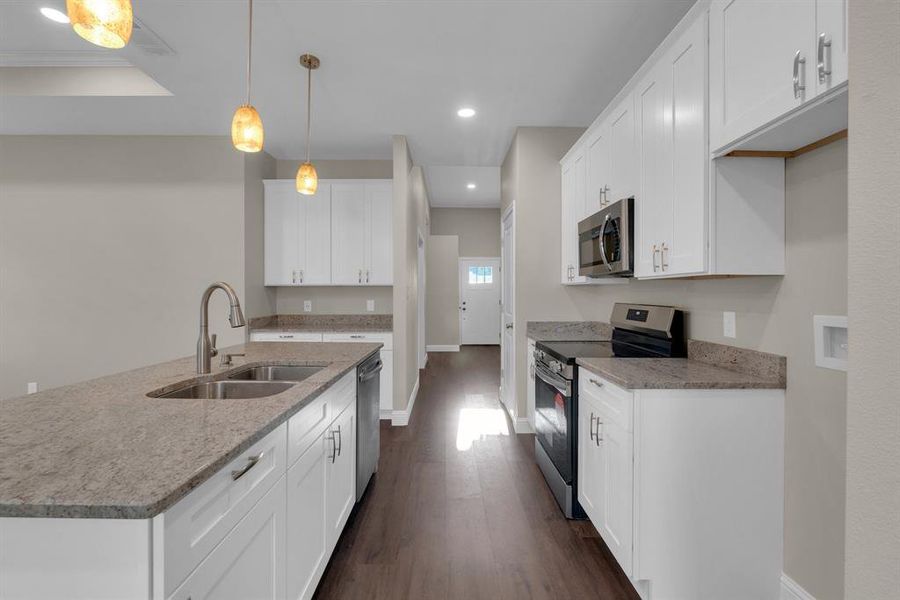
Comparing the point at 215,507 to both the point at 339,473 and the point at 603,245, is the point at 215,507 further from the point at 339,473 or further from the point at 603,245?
the point at 603,245

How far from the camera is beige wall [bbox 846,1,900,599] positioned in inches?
21.8

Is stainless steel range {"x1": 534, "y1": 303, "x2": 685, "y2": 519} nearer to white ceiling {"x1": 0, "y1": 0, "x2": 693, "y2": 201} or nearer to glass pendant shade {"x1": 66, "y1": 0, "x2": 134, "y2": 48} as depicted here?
white ceiling {"x1": 0, "y1": 0, "x2": 693, "y2": 201}

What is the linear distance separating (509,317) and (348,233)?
6.30 feet

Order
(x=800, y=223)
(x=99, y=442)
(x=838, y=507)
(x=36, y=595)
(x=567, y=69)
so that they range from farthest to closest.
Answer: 1. (x=567, y=69)
2. (x=800, y=223)
3. (x=838, y=507)
4. (x=99, y=442)
5. (x=36, y=595)

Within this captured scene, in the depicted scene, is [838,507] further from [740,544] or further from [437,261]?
[437,261]

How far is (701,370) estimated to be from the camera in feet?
6.16

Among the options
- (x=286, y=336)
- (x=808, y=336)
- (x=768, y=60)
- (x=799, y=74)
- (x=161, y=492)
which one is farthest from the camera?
(x=286, y=336)

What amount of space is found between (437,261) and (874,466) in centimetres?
813

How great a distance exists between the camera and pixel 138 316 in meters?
4.02

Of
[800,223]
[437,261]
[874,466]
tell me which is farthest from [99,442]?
[437,261]

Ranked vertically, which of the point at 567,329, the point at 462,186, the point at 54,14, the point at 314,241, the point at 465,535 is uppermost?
the point at 462,186

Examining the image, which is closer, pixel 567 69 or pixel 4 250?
pixel 567 69

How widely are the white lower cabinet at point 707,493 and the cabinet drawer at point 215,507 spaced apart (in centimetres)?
135

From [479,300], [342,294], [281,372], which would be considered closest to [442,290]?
[479,300]
